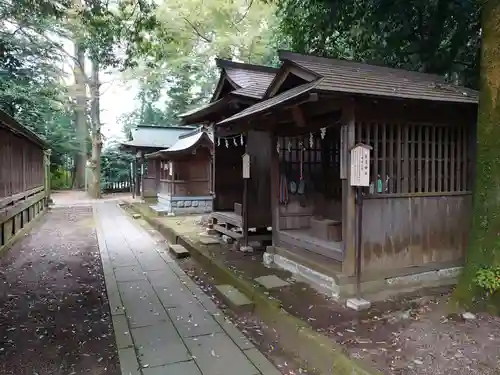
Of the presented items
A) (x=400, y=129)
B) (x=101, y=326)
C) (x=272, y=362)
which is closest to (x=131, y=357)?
(x=101, y=326)

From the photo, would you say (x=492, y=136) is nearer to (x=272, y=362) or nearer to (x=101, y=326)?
(x=272, y=362)

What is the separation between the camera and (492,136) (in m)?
4.57

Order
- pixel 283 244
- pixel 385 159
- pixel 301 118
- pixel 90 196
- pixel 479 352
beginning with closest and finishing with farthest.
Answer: pixel 479 352 → pixel 385 159 → pixel 301 118 → pixel 283 244 → pixel 90 196

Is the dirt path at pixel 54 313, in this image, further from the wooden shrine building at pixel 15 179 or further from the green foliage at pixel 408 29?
the green foliage at pixel 408 29

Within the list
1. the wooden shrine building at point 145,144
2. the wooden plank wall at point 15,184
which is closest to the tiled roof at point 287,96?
the wooden plank wall at point 15,184

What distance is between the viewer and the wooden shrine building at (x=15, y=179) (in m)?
9.24

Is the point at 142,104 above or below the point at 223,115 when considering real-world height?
above

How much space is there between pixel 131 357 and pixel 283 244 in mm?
3761

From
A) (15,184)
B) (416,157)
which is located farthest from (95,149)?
(416,157)

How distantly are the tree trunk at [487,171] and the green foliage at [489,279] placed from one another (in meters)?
0.07

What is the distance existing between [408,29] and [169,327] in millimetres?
8864

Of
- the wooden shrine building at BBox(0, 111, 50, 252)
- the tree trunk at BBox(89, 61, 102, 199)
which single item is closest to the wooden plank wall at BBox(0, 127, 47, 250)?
the wooden shrine building at BBox(0, 111, 50, 252)

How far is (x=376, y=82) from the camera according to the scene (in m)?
5.54

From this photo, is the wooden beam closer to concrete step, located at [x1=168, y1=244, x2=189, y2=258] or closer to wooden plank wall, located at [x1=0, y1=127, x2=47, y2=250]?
concrete step, located at [x1=168, y1=244, x2=189, y2=258]
